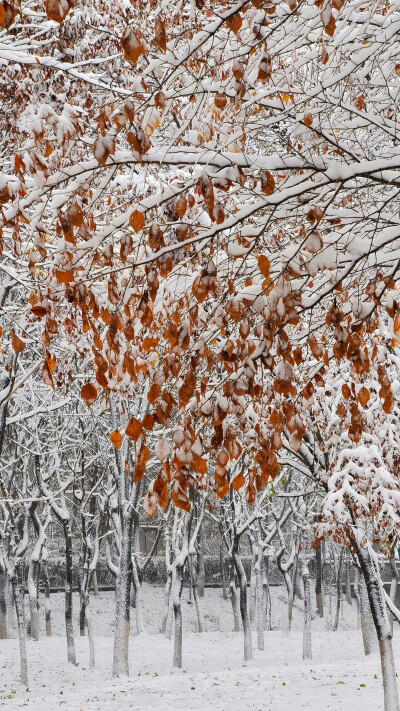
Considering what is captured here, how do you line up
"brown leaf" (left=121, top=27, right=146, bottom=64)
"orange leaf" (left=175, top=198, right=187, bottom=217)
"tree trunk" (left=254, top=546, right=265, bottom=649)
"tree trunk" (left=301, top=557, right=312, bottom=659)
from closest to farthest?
"brown leaf" (left=121, top=27, right=146, bottom=64) < "orange leaf" (left=175, top=198, right=187, bottom=217) < "tree trunk" (left=301, top=557, right=312, bottom=659) < "tree trunk" (left=254, top=546, right=265, bottom=649)

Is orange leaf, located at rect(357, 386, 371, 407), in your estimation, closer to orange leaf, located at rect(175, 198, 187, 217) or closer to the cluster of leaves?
the cluster of leaves

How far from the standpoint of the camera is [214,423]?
9.84ft

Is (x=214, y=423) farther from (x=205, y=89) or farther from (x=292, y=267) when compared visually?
(x=205, y=89)

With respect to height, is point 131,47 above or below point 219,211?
above

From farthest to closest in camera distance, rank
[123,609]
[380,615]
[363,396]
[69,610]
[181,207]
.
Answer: [69,610]
[123,609]
[380,615]
[363,396]
[181,207]

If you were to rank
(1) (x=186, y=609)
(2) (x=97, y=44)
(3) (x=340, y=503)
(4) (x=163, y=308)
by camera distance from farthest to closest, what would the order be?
(1) (x=186, y=609) → (3) (x=340, y=503) → (2) (x=97, y=44) → (4) (x=163, y=308)

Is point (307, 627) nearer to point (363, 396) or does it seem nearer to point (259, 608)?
point (259, 608)

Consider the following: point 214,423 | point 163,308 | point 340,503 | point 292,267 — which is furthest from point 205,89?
point 340,503

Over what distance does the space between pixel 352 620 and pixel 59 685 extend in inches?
778

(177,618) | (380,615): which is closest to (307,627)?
(177,618)

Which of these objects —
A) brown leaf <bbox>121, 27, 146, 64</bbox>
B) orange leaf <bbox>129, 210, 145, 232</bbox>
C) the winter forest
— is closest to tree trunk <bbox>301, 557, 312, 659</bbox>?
the winter forest

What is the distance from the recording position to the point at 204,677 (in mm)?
15078

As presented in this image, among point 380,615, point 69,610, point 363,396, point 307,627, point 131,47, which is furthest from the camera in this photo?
point 307,627

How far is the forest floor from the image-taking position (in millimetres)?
12094
